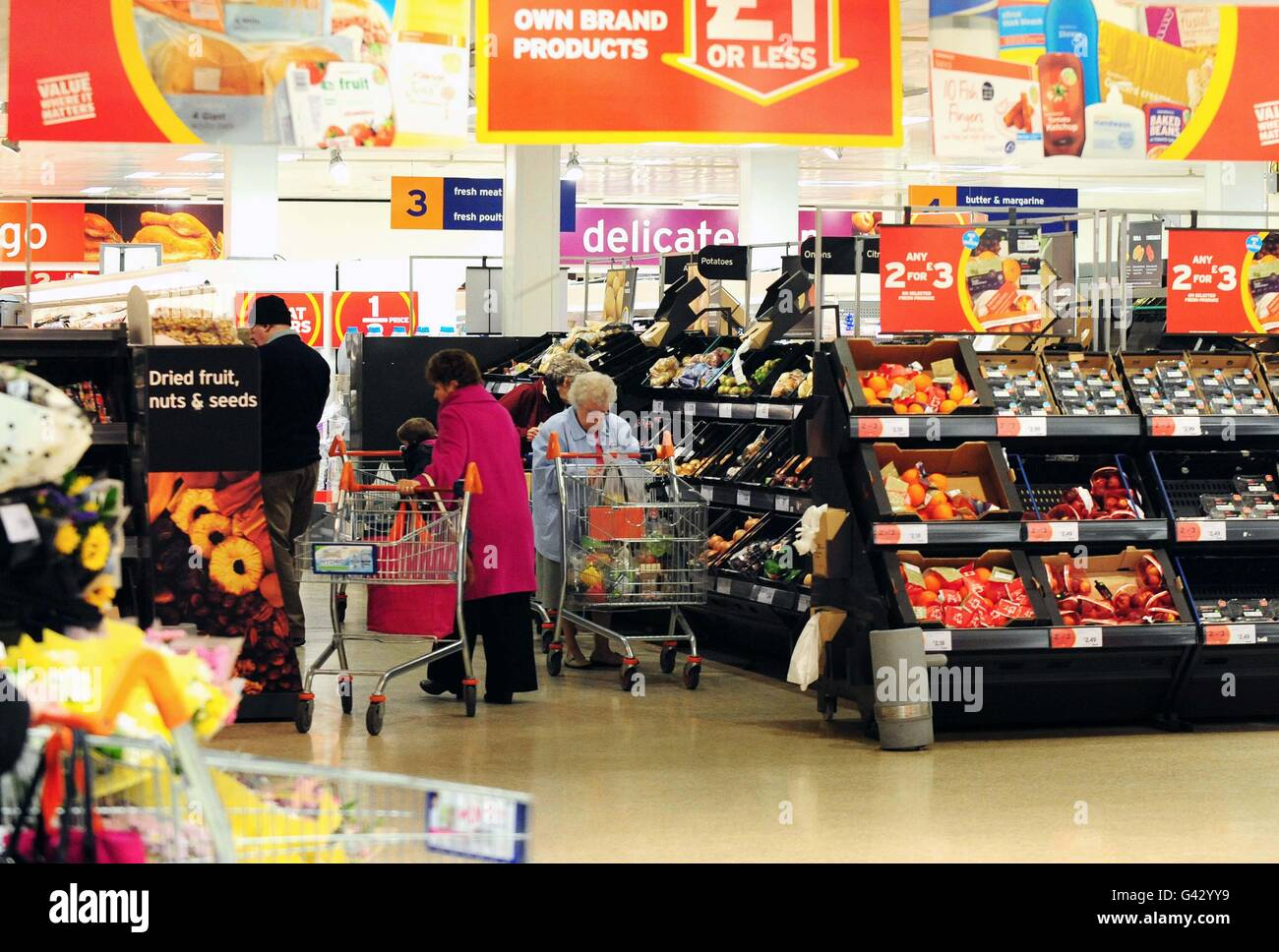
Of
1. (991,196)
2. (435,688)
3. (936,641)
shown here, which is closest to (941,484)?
(936,641)

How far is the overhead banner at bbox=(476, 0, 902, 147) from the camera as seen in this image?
6234mm

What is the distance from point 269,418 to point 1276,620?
493 centimetres

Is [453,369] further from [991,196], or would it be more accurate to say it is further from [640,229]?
[640,229]

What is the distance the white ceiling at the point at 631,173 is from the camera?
74.9 ft

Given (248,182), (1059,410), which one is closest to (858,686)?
(1059,410)

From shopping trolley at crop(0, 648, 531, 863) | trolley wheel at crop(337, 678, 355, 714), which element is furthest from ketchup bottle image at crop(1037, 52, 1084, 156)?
shopping trolley at crop(0, 648, 531, 863)

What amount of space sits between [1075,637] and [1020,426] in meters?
0.96

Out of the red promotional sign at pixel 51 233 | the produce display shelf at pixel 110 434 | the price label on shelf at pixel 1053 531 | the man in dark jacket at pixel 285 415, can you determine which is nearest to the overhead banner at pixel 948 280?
the price label on shelf at pixel 1053 531

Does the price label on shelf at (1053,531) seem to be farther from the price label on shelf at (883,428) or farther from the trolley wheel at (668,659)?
the trolley wheel at (668,659)

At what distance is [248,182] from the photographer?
18.3 meters

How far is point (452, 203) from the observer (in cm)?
1967

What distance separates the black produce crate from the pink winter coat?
2979mm

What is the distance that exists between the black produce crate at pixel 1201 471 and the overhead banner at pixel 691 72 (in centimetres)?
235

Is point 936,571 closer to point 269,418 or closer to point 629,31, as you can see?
point 629,31
